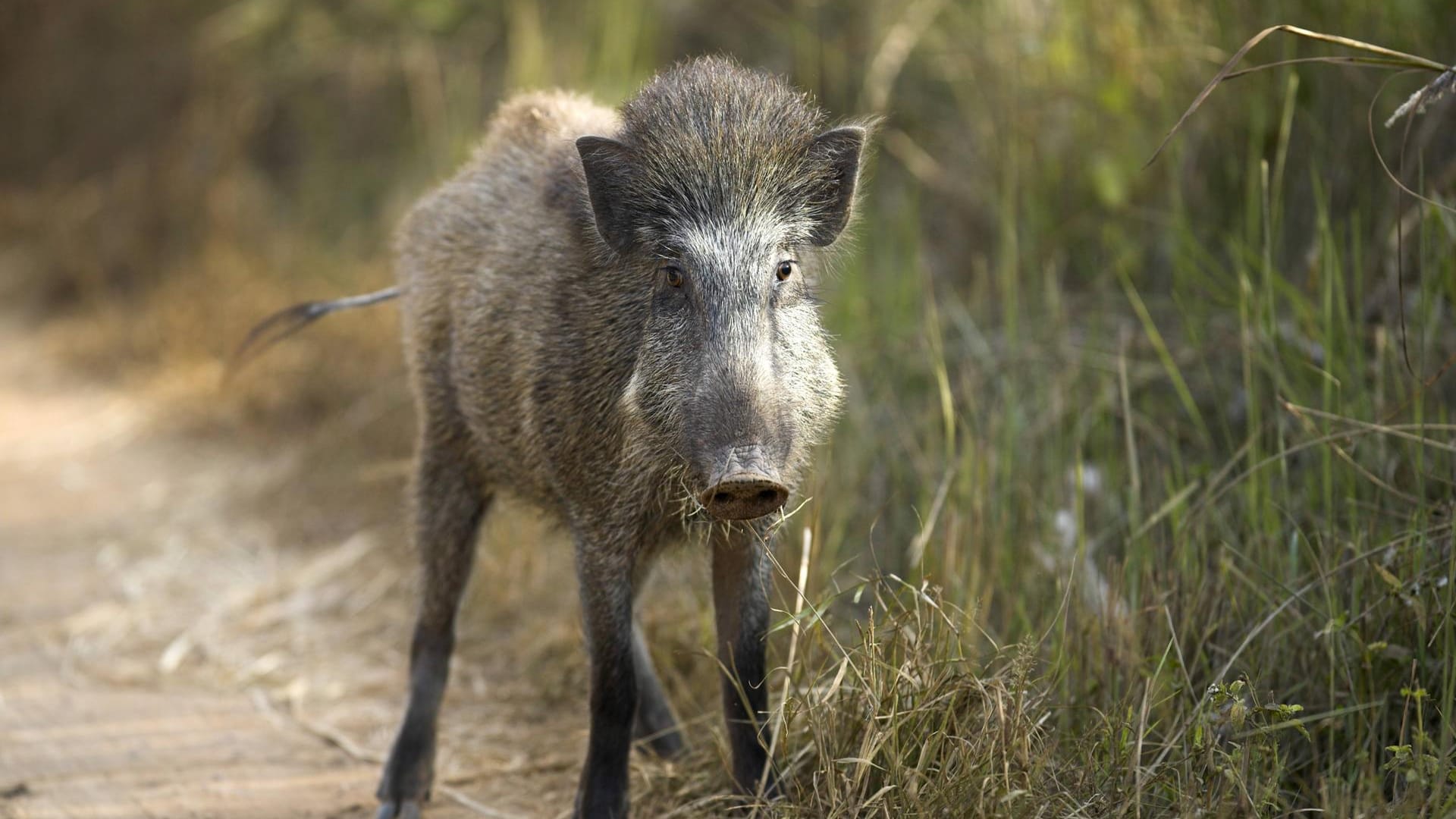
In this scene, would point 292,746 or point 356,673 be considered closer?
point 292,746

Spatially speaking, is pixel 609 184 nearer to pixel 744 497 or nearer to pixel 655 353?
pixel 655 353

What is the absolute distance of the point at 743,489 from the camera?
240 centimetres

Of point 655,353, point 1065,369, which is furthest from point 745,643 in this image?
point 1065,369

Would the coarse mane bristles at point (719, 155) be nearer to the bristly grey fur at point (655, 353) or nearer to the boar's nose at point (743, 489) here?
the bristly grey fur at point (655, 353)

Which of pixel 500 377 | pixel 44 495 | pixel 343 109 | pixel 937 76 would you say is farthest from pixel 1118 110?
pixel 343 109

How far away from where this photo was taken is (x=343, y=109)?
8828mm

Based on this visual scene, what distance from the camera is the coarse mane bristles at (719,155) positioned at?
284 centimetres

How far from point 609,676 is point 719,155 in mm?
1155

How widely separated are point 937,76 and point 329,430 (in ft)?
9.83

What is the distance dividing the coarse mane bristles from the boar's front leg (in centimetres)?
72

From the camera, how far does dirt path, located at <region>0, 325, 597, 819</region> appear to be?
3.38m

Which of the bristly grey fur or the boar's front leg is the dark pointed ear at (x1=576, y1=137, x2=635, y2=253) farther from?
the boar's front leg

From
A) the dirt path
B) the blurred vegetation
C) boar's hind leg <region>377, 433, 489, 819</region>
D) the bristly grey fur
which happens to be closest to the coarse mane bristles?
the bristly grey fur

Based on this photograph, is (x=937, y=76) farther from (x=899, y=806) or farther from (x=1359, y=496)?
(x=899, y=806)
